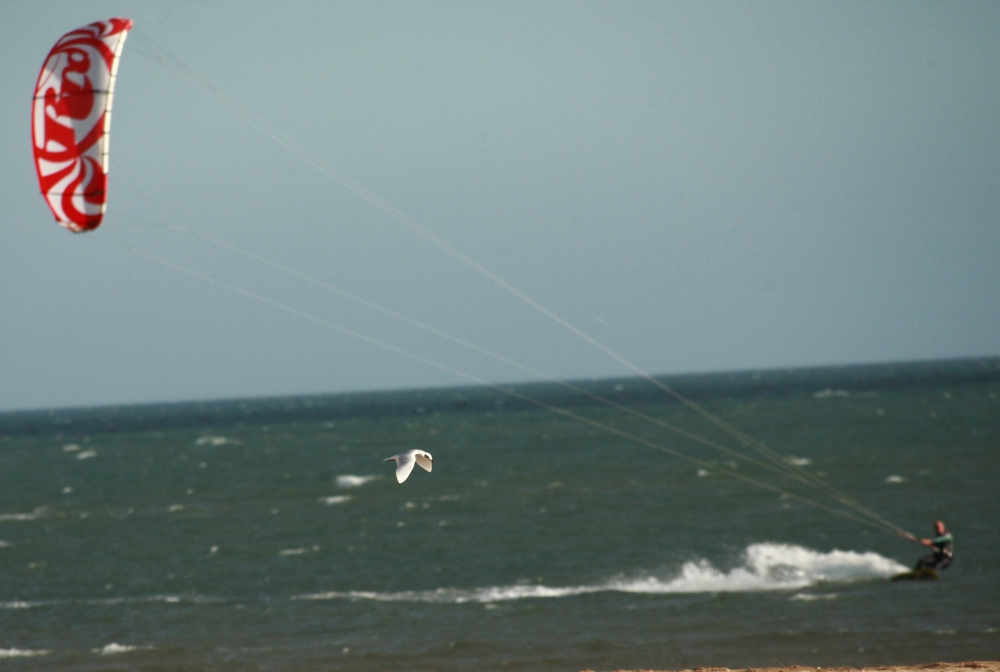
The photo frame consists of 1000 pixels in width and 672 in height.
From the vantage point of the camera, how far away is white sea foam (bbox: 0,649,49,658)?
61.3ft

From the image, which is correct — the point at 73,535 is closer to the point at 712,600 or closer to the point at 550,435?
the point at 712,600

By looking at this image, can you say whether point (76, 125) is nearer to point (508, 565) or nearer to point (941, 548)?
point (941, 548)

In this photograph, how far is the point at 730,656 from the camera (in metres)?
16.9

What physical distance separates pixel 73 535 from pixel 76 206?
2329 centimetres

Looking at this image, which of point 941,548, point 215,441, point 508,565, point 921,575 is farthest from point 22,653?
point 215,441

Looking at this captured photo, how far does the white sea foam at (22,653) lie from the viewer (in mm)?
18688

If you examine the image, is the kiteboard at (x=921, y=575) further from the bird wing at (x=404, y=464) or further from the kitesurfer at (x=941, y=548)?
the bird wing at (x=404, y=464)

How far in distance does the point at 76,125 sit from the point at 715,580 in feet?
55.3

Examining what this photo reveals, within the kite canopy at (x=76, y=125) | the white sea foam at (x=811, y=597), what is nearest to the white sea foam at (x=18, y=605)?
the kite canopy at (x=76, y=125)

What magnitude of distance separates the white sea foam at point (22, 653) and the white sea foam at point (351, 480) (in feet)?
79.2

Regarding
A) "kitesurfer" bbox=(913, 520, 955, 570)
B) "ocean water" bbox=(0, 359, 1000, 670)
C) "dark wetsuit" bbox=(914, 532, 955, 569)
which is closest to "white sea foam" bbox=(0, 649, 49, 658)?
"ocean water" bbox=(0, 359, 1000, 670)

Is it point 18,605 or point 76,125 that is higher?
point 76,125

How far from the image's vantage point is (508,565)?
25656 millimetres

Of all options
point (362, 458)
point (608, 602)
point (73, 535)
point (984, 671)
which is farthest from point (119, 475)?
point (984, 671)
